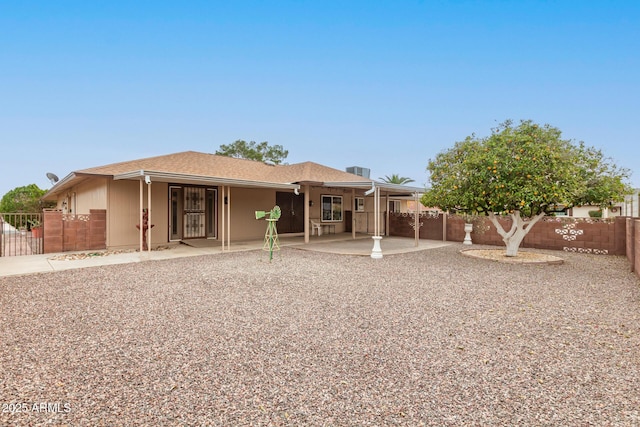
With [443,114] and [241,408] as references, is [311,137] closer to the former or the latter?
[443,114]

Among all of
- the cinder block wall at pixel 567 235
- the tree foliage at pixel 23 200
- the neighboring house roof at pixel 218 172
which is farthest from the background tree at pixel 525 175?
the tree foliage at pixel 23 200

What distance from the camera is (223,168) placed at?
13.5m

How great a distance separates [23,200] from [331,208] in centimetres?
2112

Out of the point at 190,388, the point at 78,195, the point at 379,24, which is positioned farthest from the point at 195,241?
the point at 379,24

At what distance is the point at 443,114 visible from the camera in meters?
18.3

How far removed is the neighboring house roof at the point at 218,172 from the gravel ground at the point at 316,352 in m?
3.91

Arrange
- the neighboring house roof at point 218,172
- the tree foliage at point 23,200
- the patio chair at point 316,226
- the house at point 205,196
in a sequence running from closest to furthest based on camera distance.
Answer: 1. the neighboring house roof at point 218,172
2. the house at point 205,196
3. the patio chair at point 316,226
4. the tree foliage at point 23,200

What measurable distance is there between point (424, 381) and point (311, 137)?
77.2 feet

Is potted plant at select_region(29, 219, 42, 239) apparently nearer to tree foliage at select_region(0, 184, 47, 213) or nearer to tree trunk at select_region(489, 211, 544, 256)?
tree foliage at select_region(0, 184, 47, 213)

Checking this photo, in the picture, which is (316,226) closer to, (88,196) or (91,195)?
(91,195)

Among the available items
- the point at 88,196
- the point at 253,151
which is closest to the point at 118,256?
the point at 88,196

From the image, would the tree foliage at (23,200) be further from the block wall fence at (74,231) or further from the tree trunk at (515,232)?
the tree trunk at (515,232)

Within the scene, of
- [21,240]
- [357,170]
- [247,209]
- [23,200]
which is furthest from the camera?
[23,200]

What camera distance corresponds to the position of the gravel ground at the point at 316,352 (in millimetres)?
2174
